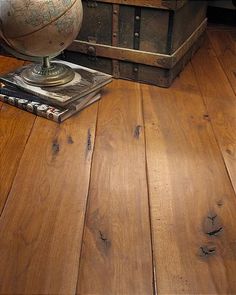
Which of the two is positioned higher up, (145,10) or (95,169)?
(145,10)

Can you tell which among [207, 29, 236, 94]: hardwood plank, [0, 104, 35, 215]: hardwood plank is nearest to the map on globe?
[0, 104, 35, 215]: hardwood plank

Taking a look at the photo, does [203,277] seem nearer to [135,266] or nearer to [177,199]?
[135,266]

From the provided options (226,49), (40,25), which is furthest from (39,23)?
(226,49)

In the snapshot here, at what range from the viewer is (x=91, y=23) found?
182cm

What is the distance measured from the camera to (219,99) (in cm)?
172

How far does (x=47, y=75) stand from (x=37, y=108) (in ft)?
0.55

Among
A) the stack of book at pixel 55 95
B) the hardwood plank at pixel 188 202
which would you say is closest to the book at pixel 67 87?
the stack of book at pixel 55 95

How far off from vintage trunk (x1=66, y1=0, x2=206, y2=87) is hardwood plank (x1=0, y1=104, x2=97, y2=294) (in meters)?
0.50

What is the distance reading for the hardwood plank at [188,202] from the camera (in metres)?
0.93

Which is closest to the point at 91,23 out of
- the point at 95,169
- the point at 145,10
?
the point at 145,10

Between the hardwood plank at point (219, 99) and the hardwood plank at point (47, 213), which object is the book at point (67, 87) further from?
the hardwood plank at point (219, 99)

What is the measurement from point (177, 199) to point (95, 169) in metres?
0.29

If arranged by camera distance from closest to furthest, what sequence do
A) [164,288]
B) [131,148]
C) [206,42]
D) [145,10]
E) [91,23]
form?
[164,288] → [131,148] → [145,10] → [91,23] → [206,42]

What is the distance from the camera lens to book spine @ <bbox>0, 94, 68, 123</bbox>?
59.2 inches
